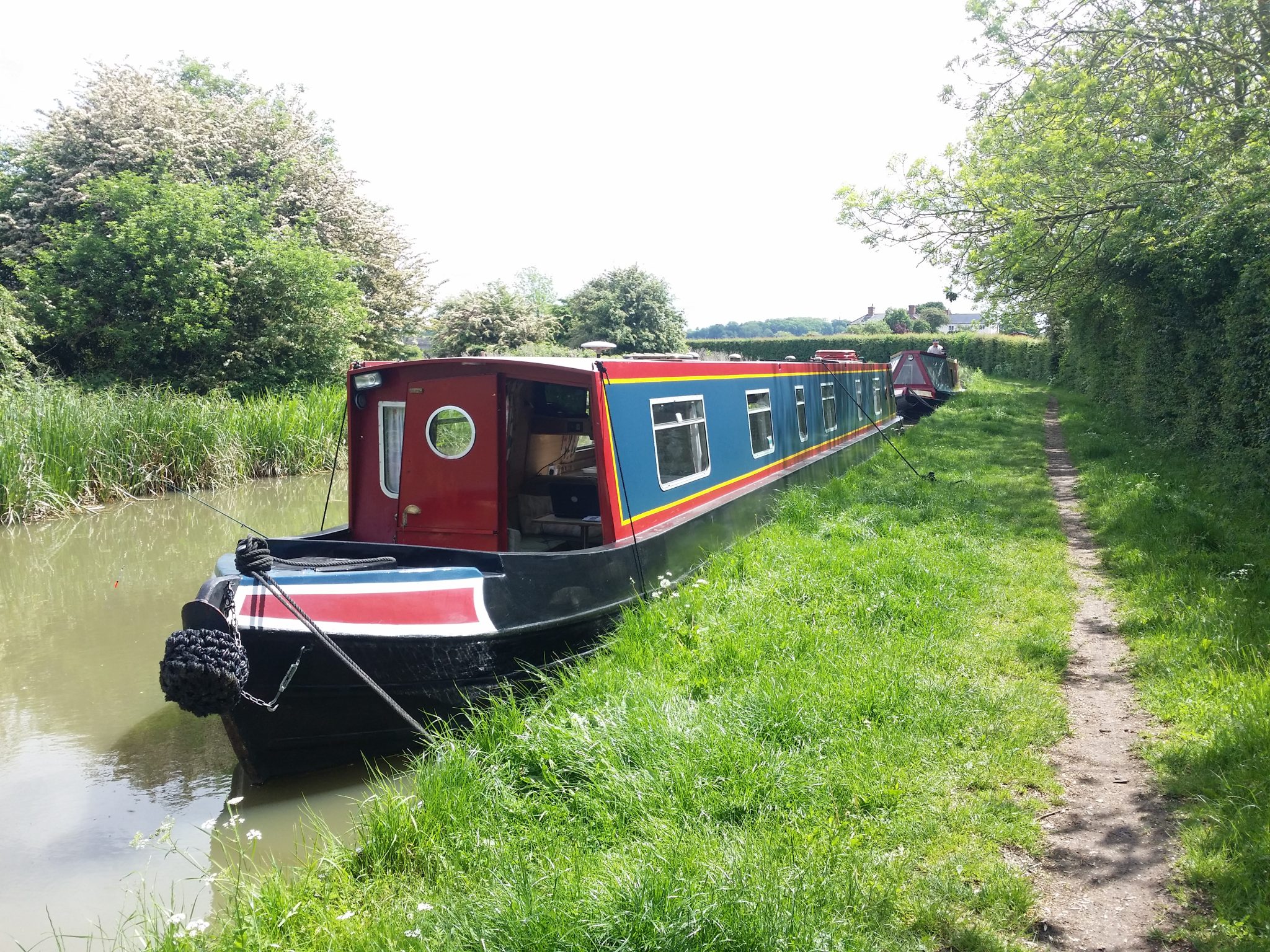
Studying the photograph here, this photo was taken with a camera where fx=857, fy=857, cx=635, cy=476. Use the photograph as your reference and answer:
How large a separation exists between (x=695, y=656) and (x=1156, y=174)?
25.2ft

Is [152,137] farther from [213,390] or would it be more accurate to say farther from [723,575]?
[723,575]

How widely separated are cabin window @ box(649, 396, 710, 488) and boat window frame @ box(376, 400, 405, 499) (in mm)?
1704

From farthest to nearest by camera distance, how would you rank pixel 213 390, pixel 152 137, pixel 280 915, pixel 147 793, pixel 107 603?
pixel 152 137 < pixel 213 390 < pixel 107 603 < pixel 147 793 < pixel 280 915

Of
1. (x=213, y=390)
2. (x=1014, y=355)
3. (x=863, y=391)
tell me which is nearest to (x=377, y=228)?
(x=213, y=390)

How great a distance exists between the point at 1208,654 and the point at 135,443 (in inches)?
482

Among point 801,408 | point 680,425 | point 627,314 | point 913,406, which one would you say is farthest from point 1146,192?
point 627,314

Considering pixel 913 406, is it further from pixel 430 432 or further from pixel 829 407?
pixel 430 432

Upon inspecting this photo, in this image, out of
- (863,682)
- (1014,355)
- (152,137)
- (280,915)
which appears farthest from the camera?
(1014,355)

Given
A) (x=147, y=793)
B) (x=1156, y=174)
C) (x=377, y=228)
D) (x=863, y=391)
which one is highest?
(x=377, y=228)

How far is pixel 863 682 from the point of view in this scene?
154 inches

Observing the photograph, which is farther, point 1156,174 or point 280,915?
point 1156,174

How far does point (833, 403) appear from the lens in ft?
37.2

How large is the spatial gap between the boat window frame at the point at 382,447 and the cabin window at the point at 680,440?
170 centimetres

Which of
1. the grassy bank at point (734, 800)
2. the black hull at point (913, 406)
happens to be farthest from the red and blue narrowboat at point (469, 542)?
the black hull at point (913, 406)
